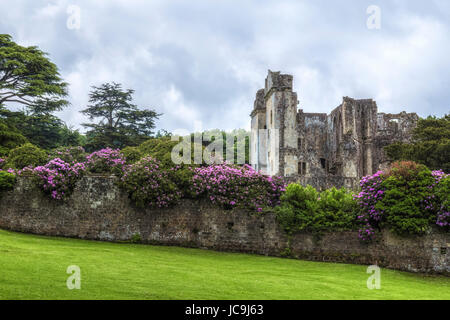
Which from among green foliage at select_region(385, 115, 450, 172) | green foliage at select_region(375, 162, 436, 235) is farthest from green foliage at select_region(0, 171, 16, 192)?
green foliage at select_region(385, 115, 450, 172)

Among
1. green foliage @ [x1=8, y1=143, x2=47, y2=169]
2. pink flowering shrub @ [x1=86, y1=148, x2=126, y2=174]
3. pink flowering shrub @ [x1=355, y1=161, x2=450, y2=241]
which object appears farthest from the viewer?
green foliage @ [x1=8, y1=143, x2=47, y2=169]

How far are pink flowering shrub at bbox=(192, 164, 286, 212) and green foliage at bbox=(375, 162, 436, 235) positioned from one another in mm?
4448

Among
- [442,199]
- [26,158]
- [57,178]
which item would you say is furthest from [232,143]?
[442,199]

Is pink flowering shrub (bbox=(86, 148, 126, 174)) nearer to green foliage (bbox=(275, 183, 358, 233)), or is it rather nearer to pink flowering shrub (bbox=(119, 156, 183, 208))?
pink flowering shrub (bbox=(119, 156, 183, 208))

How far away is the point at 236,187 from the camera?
19609 mm

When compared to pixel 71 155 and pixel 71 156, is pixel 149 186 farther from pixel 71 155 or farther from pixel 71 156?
pixel 71 155

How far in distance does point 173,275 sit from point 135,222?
791 cm

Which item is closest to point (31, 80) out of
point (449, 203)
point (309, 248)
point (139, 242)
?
point (139, 242)

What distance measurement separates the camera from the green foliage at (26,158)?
21.4 metres

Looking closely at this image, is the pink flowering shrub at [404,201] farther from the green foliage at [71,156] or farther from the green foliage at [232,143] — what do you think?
the green foliage at [232,143]

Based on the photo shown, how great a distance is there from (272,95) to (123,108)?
14.8 m

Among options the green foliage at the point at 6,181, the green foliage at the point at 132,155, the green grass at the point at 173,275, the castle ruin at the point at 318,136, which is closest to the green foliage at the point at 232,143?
the castle ruin at the point at 318,136

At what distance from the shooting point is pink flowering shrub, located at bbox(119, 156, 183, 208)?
19219 mm

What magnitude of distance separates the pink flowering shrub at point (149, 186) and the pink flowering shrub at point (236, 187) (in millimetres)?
1034
